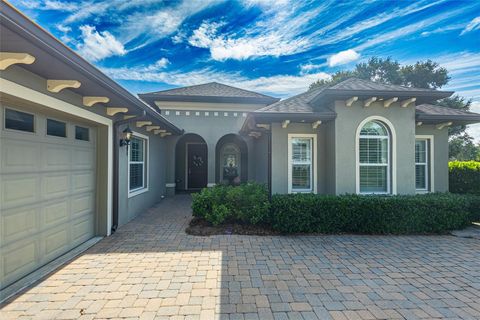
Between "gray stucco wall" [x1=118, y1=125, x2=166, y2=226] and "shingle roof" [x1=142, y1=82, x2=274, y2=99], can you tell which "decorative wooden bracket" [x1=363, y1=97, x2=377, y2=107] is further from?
"gray stucco wall" [x1=118, y1=125, x2=166, y2=226]

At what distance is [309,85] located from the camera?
26547 mm

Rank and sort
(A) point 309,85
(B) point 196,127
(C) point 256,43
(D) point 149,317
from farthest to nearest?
(A) point 309,85 → (B) point 196,127 → (C) point 256,43 → (D) point 149,317

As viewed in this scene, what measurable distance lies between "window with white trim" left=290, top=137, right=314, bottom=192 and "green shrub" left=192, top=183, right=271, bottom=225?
131cm

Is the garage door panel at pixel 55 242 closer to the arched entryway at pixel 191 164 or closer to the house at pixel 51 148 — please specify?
the house at pixel 51 148

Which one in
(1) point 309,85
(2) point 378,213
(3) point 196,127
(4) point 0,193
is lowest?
(2) point 378,213

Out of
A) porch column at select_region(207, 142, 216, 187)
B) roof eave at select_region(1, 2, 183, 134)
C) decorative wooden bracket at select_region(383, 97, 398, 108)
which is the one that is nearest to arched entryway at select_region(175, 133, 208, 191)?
porch column at select_region(207, 142, 216, 187)

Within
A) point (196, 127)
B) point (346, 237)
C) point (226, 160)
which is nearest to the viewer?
point (346, 237)

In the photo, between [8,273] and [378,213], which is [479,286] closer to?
[378,213]

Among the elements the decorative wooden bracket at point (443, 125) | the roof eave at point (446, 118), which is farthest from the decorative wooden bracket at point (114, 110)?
the decorative wooden bracket at point (443, 125)

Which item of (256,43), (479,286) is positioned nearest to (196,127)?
(256,43)

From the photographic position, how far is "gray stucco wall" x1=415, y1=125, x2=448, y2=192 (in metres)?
6.95

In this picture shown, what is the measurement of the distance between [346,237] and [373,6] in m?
6.89

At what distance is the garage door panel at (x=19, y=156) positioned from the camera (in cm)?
278

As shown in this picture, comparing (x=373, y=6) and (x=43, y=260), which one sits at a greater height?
(x=373, y=6)
